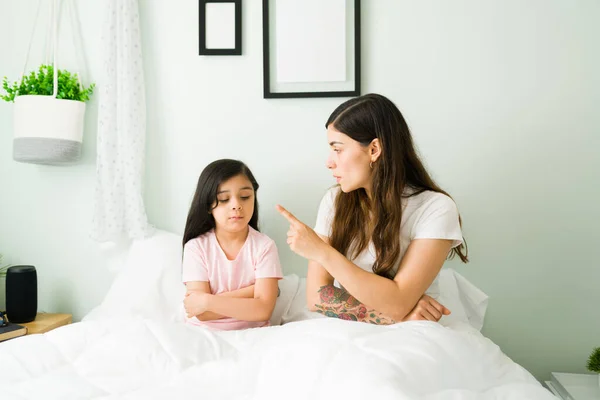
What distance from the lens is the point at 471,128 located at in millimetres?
1906

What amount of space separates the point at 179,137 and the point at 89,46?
51 centimetres

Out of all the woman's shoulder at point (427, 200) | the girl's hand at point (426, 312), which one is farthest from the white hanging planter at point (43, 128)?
the girl's hand at point (426, 312)

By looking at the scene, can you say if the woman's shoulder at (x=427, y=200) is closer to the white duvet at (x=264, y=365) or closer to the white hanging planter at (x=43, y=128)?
the white duvet at (x=264, y=365)

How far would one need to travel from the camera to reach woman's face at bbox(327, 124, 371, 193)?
1445 mm

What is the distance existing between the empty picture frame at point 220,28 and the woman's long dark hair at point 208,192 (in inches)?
19.2

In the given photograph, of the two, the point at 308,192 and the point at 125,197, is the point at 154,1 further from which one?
the point at 308,192

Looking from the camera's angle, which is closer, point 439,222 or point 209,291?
point 439,222

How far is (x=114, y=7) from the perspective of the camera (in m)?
1.89

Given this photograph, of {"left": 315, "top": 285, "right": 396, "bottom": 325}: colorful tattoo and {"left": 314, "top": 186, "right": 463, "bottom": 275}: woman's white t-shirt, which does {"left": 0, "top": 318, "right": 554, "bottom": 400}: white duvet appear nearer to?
{"left": 315, "top": 285, "right": 396, "bottom": 325}: colorful tattoo

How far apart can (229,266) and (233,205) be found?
207 millimetres

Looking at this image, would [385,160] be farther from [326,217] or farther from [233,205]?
[233,205]

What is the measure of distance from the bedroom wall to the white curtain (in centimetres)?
9

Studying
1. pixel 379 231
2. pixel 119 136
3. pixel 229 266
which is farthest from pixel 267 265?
pixel 119 136

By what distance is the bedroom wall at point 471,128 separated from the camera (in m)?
1.89
